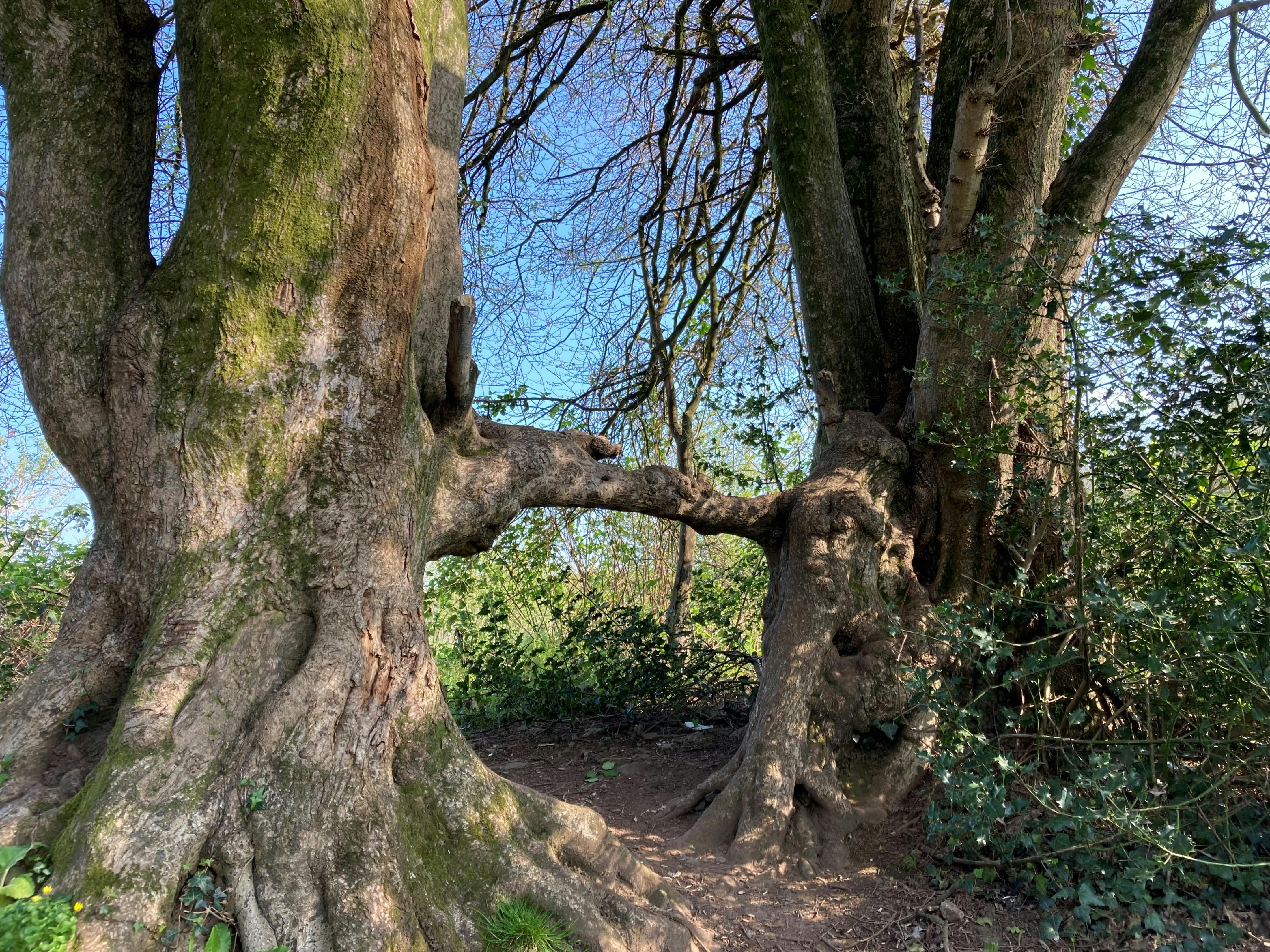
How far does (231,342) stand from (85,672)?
126 centimetres

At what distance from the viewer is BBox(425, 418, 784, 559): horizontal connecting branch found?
4.11m

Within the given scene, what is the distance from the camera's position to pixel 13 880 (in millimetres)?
2434

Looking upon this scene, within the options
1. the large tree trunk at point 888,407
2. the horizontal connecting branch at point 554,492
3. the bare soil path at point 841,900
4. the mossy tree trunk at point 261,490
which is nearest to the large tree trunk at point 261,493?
the mossy tree trunk at point 261,490

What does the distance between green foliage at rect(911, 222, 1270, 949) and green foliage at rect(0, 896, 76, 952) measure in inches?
114

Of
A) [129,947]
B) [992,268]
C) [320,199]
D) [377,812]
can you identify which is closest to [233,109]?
[320,199]

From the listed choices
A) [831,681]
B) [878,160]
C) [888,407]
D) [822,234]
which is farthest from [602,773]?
[878,160]

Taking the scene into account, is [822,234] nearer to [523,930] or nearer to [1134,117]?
[1134,117]

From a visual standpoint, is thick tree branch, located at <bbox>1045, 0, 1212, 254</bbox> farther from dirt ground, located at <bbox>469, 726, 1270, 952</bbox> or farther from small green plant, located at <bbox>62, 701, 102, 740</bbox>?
small green plant, located at <bbox>62, 701, 102, 740</bbox>

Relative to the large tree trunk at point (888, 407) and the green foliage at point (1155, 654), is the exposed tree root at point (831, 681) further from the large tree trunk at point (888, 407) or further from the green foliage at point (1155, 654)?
A: the green foliage at point (1155, 654)

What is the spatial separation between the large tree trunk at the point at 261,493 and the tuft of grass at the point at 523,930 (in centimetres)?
4

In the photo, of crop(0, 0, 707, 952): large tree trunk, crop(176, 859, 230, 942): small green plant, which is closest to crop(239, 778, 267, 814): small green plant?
crop(0, 0, 707, 952): large tree trunk

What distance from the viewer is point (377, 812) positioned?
285cm

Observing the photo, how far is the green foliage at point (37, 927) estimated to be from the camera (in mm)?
2178

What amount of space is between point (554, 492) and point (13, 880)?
278 centimetres
